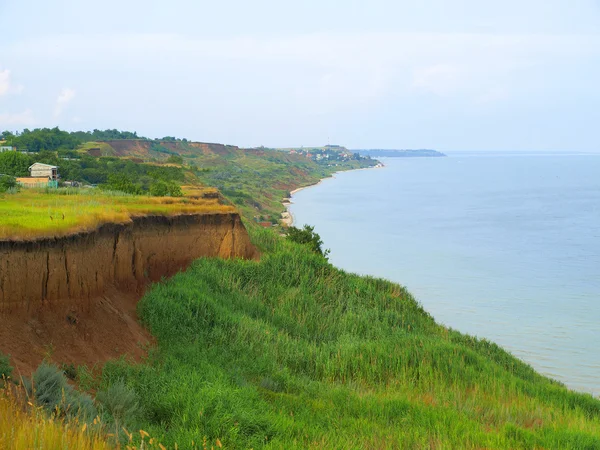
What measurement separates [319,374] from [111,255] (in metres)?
7.21

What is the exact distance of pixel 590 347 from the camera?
37.8 m

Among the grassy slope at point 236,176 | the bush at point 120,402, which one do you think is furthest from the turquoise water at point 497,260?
the bush at point 120,402

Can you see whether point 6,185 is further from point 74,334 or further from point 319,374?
point 319,374

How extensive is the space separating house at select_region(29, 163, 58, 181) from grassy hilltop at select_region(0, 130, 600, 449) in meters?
31.5

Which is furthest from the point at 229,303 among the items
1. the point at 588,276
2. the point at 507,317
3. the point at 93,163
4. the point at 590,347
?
the point at 93,163

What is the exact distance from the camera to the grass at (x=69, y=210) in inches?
669

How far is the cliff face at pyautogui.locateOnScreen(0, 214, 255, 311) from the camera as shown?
51.9 ft

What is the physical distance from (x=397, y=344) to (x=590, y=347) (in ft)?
64.6

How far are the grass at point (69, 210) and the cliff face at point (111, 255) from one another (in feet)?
0.90

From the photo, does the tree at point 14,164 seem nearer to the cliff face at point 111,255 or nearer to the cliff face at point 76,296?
the cliff face at point 111,255

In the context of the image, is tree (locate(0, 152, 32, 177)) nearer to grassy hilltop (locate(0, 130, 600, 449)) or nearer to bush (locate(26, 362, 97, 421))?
grassy hilltop (locate(0, 130, 600, 449))

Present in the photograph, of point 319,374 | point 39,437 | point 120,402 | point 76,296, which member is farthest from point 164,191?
point 39,437

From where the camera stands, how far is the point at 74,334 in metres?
16.7

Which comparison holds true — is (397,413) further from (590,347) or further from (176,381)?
(590,347)
